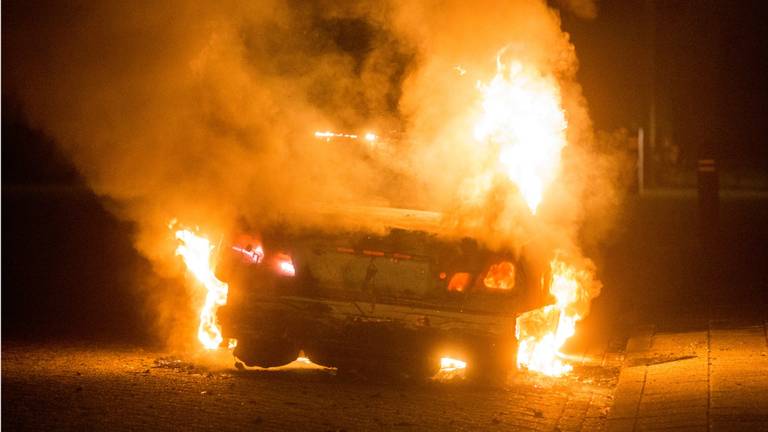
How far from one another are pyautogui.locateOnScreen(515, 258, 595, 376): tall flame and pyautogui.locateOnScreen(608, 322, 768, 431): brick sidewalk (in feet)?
1.88

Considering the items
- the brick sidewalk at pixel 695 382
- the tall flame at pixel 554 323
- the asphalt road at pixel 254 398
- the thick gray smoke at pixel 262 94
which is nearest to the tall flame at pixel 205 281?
the thick gray smoke at pixel 262 94

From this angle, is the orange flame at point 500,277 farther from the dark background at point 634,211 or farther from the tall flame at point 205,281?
the dark background at point 634,211

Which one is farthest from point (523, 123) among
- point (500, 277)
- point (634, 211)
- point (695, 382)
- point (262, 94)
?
point (634, 211)

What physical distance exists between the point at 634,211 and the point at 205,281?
92.5ft

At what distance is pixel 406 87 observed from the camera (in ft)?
33.2

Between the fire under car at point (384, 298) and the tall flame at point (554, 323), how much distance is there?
31cm

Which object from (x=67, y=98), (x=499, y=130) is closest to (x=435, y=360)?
(x=499, y=130)

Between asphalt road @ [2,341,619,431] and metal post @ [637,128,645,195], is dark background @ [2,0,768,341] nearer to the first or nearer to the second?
metal post @ [637,128,645,195]

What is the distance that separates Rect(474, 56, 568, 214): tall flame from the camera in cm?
948

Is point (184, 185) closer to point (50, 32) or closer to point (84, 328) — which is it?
point (84, 328)

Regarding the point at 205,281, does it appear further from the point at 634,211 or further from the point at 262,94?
the point at 634,211

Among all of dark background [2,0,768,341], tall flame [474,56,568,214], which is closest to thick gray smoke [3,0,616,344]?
tall flame [474,56,568,214]

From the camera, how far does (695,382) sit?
813 centimetres

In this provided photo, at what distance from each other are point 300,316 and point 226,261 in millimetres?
723
